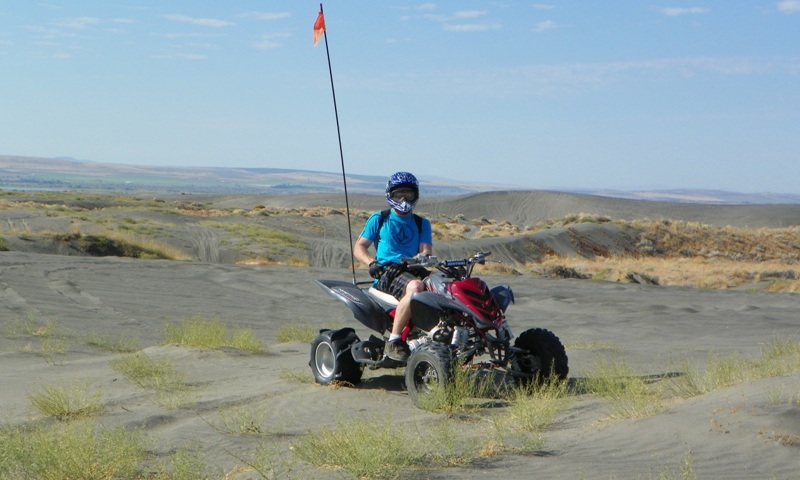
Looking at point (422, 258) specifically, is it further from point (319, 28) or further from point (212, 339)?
point (212, 339)

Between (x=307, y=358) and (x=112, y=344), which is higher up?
(x=307, y=358)

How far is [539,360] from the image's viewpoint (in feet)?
28.2

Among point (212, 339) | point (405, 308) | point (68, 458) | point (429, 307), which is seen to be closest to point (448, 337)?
point (429, 307)

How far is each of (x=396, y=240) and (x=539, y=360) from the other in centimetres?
182

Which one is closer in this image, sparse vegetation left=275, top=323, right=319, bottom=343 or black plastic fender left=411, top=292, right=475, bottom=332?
black plastic fender left=411, top=292, right=475, bottom=332

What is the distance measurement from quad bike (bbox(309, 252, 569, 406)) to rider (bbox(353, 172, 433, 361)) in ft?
0.55

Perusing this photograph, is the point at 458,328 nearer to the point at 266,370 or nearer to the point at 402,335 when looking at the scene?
the point at 402,335

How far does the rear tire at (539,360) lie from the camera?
8.51 meters

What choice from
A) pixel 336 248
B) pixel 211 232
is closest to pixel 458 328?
pixel 336 248

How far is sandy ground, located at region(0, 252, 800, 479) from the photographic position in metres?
5.79

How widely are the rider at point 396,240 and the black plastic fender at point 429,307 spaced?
411 mm

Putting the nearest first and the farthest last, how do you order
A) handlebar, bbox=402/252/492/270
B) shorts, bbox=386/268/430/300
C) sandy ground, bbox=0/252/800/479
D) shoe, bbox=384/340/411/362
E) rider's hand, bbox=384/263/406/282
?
sandy ground, bbox=0/252/800/479, handlebar, bbox=402/252/492/270, shoe, bbox=384/340/411/362, shorts, bbox=386/268/430/300, rider's hand, bbox=384/263/406/282

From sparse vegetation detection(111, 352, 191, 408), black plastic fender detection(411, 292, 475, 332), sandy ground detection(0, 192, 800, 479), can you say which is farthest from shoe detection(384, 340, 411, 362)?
sparse vegetation detection(111, 352, 191, 408)

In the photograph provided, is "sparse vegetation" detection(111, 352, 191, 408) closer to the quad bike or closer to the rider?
the quad bike
